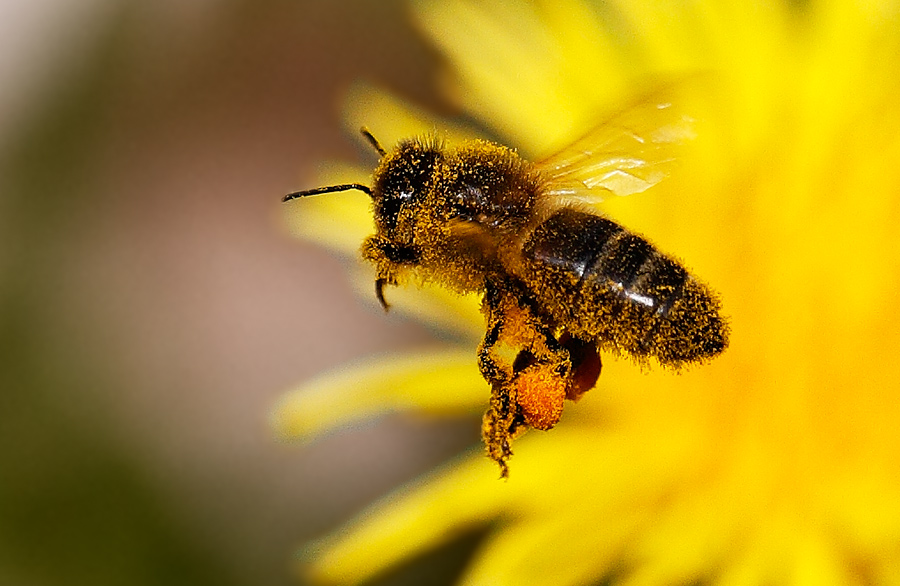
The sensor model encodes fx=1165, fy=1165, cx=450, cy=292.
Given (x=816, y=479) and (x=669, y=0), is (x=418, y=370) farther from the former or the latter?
(x=669, y=0)

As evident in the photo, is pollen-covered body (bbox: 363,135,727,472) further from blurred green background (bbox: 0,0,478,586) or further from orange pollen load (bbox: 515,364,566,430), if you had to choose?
blurred green background (bbox: 0,0,478,586)

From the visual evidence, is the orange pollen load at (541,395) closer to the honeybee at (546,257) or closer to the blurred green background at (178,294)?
the honeybee at (546,257)

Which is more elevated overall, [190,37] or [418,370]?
[190,37]

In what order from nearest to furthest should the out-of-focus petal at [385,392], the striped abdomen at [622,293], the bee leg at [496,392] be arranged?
the striped abdomen at [622,293], the bee leg at [496,392], the out-of-focus petal at [385,392]

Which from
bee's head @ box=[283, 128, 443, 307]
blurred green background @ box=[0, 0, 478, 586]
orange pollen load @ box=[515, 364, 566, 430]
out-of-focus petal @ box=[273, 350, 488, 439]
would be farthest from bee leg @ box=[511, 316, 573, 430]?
blurred green background @ box=[0, 0, 478, 586]

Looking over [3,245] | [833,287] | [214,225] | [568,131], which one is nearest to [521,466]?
[833,287]

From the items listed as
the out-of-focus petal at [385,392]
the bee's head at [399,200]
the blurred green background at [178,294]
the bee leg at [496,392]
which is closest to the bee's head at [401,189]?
the bee's head at [399,200]

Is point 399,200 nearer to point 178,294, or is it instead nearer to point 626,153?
point 626,153
